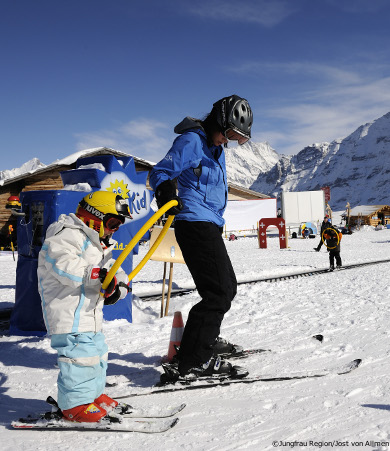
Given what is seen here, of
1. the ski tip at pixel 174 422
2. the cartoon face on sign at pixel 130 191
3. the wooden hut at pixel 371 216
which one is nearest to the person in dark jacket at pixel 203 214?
the ski tip at pixel 174 422

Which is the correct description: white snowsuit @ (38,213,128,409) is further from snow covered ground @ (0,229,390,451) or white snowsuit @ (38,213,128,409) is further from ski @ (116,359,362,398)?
ski @ (116,359,362,398)

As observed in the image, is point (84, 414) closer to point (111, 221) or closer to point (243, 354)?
point (111, 221)

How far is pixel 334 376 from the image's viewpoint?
3.34 metres

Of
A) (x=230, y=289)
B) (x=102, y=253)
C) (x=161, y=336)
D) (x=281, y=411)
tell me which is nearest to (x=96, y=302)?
(x=102, y=253)

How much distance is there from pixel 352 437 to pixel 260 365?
1.58 m

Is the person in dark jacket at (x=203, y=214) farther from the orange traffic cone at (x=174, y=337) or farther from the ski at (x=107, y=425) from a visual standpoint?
the ski at (x=107, y=425)

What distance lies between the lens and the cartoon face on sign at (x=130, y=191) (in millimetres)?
5707

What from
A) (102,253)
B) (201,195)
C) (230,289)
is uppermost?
(201,195)

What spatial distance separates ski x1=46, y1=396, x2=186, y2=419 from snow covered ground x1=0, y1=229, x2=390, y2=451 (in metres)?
Answer: 0.11

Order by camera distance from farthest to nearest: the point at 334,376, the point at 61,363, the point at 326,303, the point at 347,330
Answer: the point at 326,303, the point at 347,330, the point at 334,376, the point at 61,363

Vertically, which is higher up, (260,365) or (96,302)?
(96,302)

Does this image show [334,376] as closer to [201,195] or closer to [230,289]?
[230,289]

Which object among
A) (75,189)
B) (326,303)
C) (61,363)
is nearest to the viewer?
(61,363)

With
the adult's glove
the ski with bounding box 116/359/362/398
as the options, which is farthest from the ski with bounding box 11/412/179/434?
the adult's glove
